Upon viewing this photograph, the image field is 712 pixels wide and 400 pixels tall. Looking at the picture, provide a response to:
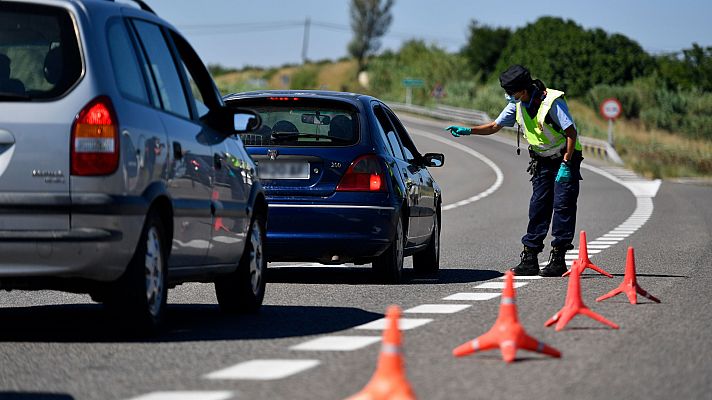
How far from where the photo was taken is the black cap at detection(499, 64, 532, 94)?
1541 centimetres

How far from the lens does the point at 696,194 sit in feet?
126

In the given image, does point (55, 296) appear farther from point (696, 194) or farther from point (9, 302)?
point (696, 194)

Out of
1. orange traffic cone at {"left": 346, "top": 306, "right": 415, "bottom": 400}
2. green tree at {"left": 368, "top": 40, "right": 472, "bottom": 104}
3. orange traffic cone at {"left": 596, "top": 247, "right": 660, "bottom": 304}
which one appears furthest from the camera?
green tree at {"left": 368, "top": 40, "right": 472, "bottom": 104}

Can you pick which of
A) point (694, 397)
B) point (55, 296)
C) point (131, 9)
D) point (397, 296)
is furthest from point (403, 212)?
point (694, 397)

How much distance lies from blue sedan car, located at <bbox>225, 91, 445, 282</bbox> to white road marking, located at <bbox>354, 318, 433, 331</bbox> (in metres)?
3.17

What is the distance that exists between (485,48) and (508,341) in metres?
153

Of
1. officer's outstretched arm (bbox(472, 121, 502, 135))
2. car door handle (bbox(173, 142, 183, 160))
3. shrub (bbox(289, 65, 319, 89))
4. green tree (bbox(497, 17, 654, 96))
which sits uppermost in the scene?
car door handle (bbox(173, 142, 183, 160))

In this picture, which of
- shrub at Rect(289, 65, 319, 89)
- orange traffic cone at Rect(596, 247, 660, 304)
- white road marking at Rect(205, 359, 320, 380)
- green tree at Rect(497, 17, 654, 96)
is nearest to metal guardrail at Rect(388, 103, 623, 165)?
green tree at Rect(497, 17, 654, 96)

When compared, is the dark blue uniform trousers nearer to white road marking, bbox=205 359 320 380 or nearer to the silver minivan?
the silver minivan

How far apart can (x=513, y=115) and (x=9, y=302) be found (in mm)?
5717

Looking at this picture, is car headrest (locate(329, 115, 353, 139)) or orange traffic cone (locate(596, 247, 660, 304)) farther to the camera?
car headrest (locate(329, 115, 353, 139))

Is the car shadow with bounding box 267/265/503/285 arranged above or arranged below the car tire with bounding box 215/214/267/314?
below

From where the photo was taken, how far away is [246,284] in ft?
37.0

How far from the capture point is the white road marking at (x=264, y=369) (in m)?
7.84
